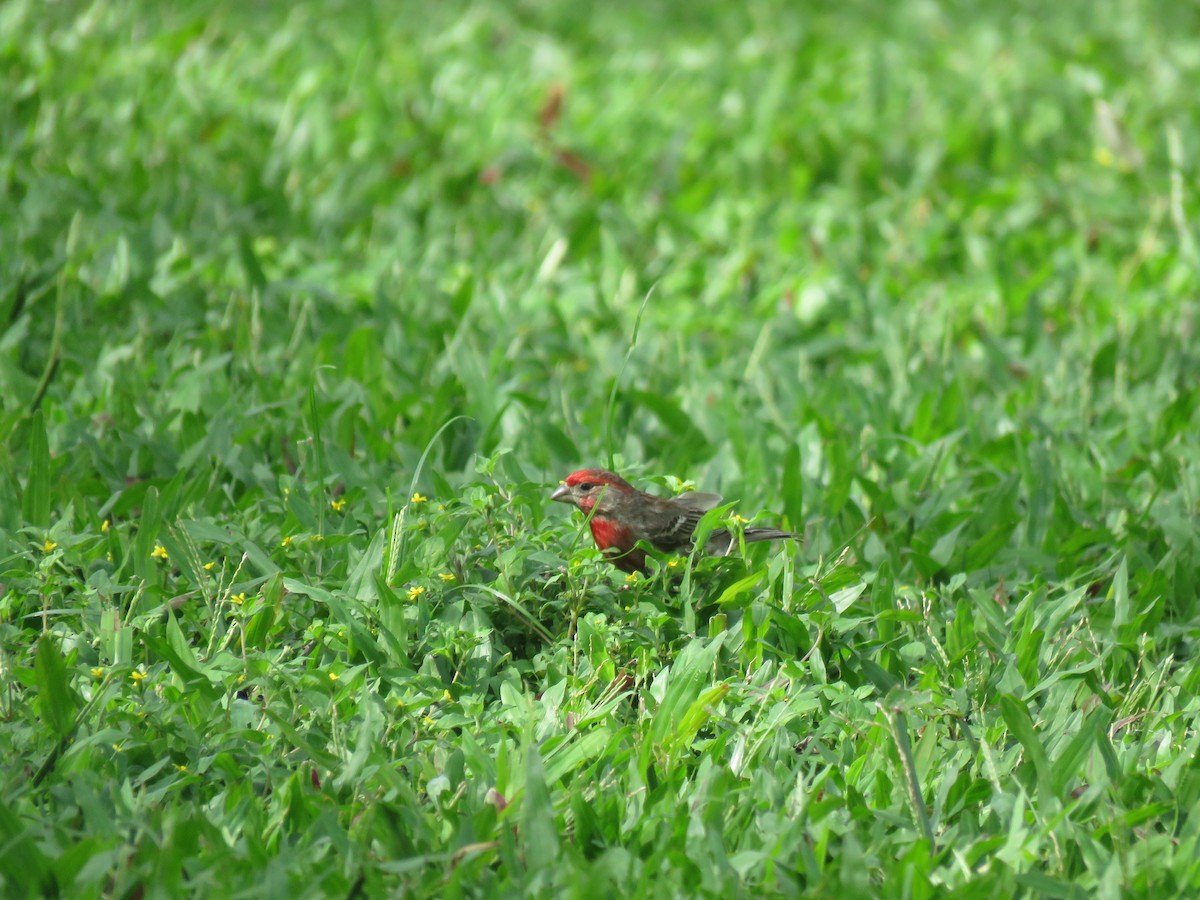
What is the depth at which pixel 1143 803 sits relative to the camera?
2916mm

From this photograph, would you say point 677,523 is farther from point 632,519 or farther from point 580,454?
point 580,454

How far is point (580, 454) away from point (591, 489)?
71cm

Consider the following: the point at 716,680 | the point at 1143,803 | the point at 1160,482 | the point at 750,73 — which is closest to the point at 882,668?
the point at 716,680

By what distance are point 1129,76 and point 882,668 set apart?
19.4ft

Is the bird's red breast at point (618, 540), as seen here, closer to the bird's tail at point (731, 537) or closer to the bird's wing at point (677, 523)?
the bird's wing at point (677, 523)

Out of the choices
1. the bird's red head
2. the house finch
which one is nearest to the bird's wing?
the house finch

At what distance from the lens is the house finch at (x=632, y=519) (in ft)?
12.2

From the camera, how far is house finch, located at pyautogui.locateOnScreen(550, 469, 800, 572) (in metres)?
3.72

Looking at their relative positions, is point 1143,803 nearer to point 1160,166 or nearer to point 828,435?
point 828,435

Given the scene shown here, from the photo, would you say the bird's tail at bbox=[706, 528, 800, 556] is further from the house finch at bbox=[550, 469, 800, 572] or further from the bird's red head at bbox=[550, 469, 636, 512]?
the bird's red head at bbox=[550, 469, 636, 512]

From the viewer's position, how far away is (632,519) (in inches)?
148

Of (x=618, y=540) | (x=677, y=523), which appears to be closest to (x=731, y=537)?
(x=677, y=523)

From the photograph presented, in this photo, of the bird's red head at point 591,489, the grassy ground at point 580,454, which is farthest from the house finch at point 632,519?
the grassy ground at point 580,454

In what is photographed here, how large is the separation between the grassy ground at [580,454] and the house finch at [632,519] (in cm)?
12
